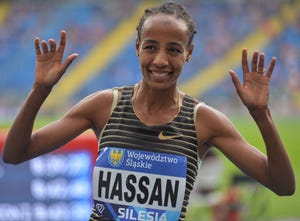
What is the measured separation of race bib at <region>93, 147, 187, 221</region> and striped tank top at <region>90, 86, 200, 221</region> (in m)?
0.02

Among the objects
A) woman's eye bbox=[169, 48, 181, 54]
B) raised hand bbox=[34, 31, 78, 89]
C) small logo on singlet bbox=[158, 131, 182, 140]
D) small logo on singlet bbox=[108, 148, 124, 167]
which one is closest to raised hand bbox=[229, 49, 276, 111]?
A: woman's eye bbox=[169, 48, 181, 54]

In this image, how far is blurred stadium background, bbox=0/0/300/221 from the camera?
18.0 metres

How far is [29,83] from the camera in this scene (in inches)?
721

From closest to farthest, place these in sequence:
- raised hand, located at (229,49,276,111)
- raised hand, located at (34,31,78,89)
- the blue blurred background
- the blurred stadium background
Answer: raised hand, located at (229,49,276,111)
raised hand, located at (34,31,78,89)
the blurred stadium background
the blue blurred background

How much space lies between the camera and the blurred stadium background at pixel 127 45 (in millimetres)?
17969

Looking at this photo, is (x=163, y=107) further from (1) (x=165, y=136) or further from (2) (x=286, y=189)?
(2) (x=286, y=189)

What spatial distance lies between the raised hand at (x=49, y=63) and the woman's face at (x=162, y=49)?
1.02ft

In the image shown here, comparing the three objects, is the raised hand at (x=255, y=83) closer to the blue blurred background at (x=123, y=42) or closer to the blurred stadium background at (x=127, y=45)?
the blurred stadium background at (x=127, y=45)

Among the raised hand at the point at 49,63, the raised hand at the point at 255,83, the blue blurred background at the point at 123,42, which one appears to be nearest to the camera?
the raised hand at the point at 255,83

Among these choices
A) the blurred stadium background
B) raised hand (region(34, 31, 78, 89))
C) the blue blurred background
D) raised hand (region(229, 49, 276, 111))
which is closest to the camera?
raised hand (region(229, 49, 276, 111))

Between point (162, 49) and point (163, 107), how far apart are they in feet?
1.04

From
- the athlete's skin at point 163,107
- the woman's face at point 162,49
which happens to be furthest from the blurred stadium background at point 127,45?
the woman's face at point 162,49

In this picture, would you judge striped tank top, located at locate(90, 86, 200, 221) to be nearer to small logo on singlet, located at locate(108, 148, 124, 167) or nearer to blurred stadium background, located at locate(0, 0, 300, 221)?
small logo on singlet, located at locate(108, 148, 124, 167)

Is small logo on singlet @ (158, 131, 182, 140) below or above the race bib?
above
